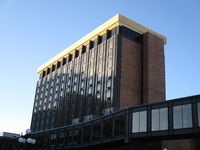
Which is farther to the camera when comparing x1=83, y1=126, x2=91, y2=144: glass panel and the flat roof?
the flat roof

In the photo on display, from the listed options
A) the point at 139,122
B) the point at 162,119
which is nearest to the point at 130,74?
the point at 139,122

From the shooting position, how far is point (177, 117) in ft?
122

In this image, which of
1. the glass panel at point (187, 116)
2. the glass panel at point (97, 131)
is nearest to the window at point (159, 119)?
the glass panel at point (187, 116)

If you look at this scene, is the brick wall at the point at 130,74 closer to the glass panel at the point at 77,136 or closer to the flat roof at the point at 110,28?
the flat roof at the point at 110,28

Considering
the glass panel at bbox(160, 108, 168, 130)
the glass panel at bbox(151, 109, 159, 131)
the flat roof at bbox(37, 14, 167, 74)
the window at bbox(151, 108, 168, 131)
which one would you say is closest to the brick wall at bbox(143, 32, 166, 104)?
the flat roof at bbox(37, 14, 167, 74)

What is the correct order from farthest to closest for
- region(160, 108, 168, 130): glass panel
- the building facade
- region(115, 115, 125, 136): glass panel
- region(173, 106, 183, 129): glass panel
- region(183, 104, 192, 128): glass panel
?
the building facade → region(115, 115, 125, 136): glass panel → region(160, 108, 168, 130): glass panel → region(173, 106, 183, 129): glass panel → region(183, 104, 192, 128): glass panel

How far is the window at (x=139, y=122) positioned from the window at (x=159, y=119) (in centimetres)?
141

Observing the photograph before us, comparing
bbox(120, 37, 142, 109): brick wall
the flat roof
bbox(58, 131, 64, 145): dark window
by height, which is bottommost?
bbox(58, 131, 64, 145): dark window

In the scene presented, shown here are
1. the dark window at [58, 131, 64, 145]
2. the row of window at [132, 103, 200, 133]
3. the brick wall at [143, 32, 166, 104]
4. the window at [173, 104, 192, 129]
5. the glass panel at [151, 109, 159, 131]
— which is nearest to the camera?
the window at [173, 104, 192, 129]

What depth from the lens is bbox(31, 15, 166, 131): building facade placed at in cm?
7044

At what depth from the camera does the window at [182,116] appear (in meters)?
36.0

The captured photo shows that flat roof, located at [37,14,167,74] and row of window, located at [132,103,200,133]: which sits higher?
flat roof, located at [37,14,167,74]

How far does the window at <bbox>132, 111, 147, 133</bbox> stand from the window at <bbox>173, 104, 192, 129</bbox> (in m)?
4.98

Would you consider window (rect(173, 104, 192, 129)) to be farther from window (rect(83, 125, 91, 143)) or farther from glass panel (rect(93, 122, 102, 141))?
window (rect(83, 125, 91, 143))
